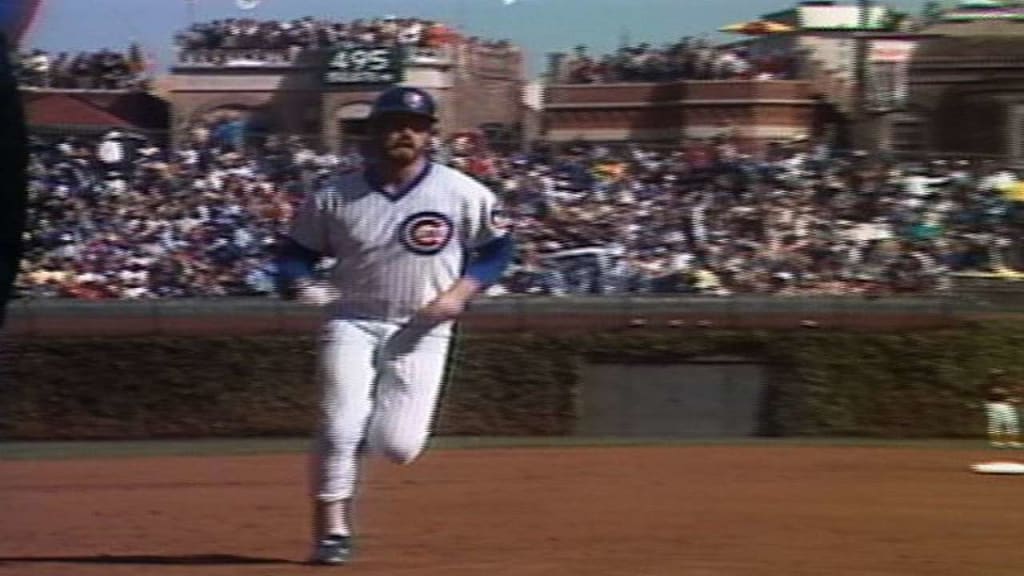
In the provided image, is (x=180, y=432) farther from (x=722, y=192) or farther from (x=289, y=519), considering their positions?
(x=722, y=192)

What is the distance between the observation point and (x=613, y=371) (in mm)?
17062

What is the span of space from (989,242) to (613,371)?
774 centimetres

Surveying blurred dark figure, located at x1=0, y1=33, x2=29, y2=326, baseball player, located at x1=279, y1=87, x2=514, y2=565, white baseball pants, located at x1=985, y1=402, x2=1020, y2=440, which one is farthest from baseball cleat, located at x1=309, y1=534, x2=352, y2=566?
white baseball pants, located at x1=985, y1=402, x2=1020, y2=440

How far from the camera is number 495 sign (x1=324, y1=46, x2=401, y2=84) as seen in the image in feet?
117

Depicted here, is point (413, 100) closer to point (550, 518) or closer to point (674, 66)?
point (550, 518)

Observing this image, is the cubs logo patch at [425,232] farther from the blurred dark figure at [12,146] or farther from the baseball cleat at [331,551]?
the blurred dark figure at [12,146]

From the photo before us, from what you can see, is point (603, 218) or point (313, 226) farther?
point (603, 218)

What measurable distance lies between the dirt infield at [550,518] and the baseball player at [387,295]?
412 mm

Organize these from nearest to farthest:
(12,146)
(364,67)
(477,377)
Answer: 1. (12,146)
2. (477,377)
3. (364,67)

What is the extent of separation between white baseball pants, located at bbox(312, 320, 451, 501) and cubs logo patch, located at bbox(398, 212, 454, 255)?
0.97 feet

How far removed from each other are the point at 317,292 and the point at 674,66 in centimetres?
3482

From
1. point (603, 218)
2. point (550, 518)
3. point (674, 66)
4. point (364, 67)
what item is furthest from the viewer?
point (674, 66)

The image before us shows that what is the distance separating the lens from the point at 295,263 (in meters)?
6.74

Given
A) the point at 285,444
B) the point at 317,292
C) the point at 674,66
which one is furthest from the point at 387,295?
the point at 674,66
